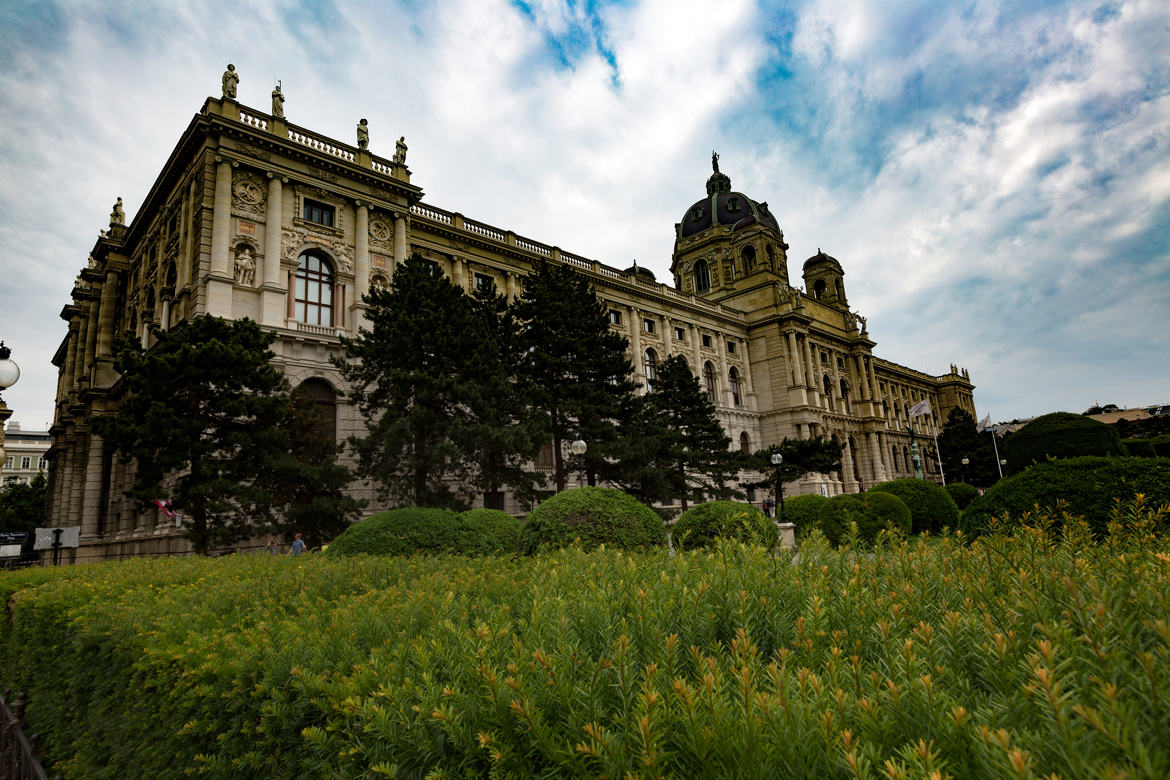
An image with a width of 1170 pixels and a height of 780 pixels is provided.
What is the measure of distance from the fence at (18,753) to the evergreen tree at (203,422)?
13497mm

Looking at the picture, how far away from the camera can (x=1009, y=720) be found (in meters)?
1.49

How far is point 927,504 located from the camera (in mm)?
21500

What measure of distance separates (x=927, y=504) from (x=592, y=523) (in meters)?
17.2

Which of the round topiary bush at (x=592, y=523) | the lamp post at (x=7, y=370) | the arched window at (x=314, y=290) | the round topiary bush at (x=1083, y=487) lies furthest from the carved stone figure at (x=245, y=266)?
the round topiary bush at (x=1083, y=487)

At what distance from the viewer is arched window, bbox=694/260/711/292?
2422 inches

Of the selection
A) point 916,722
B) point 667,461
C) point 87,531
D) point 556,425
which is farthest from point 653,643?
point 87,531

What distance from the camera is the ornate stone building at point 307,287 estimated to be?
23172 millimetres

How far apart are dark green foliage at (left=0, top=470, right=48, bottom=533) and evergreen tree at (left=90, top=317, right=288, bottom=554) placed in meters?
53.3

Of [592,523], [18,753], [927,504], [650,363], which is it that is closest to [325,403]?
[592,523]

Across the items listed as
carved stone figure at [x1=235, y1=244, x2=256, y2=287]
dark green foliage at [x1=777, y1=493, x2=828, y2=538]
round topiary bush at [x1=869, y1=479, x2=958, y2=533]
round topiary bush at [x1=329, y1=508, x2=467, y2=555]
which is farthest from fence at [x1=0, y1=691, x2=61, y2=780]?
round topiary bush at [x1=869, y1=479, x2=958, y2=533]

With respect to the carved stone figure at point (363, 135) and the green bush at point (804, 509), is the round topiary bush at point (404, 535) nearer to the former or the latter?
the green bush at point (804, 509)

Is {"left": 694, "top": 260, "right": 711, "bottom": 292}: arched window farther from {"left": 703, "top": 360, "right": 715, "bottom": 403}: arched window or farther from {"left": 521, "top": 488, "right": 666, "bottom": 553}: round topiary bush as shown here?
{"left": 521, "top": 488, "right": 666, "bottom": 553}: round topiary bush

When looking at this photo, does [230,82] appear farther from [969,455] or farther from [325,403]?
[969,455]

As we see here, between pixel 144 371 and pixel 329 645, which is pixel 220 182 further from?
pixel 329 645
